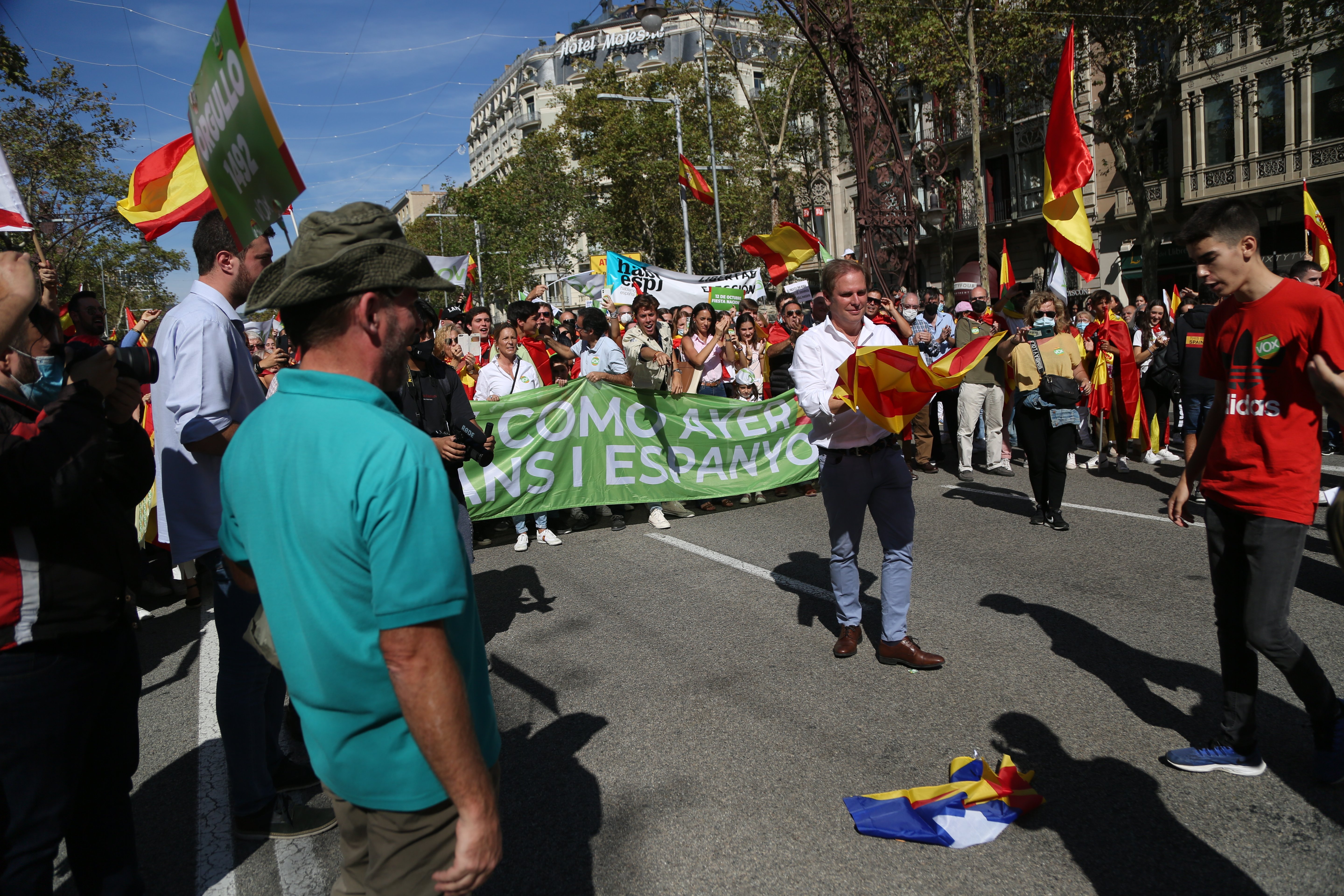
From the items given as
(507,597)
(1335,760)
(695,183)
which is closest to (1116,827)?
(1335,760)

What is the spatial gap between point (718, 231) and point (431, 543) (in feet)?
94.1

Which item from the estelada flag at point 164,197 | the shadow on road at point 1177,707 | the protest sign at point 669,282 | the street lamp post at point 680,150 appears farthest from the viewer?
the street lamp post at point 680,150

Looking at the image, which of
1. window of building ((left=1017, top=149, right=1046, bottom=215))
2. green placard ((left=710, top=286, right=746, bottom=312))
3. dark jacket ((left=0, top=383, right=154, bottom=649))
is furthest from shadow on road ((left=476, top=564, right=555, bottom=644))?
window of building ((left=1017, top=149, right=1046, bottom=215))

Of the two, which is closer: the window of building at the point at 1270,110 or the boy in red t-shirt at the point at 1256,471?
the boy in red t-shirt at the point at 1256,471

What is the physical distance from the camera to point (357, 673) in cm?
158

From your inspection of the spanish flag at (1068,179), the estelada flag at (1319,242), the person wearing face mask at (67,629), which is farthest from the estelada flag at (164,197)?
the estelada flag at (1319,242)

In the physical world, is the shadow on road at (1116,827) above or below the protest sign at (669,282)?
below

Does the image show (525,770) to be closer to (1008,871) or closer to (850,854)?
(850,854)

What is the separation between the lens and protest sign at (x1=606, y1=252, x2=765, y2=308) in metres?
15.9

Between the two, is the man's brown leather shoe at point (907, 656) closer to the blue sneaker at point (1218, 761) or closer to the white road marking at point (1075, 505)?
the blue sneaker at point (1218, 761)

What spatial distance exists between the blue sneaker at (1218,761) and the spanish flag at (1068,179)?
3825mm

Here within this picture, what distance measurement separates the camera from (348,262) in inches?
63.1

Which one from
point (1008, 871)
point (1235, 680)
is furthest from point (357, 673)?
point (1235, 680)

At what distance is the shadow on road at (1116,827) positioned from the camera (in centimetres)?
262
